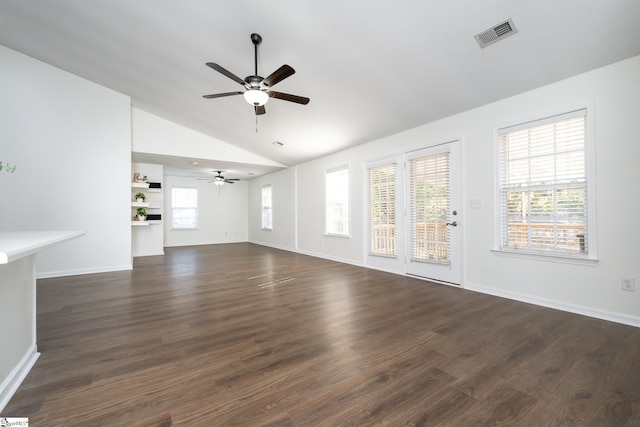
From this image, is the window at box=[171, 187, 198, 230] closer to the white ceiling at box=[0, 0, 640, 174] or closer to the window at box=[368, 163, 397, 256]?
the white ceiling at box=[0, 0, 640, 174]

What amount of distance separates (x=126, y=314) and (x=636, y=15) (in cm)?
549

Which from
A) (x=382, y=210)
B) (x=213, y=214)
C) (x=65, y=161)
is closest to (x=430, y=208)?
(x=382, y=210)

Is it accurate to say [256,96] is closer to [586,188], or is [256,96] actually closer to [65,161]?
[586,188]

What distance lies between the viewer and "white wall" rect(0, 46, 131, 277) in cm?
446

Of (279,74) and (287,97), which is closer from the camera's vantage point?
(279,74)

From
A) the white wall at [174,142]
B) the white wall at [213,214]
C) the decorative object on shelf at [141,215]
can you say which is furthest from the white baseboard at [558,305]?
the white wall at [213,214]

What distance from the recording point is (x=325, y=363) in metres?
1.95

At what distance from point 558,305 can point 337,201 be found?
4.27m

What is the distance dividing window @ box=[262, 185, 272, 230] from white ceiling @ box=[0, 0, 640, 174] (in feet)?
14.5

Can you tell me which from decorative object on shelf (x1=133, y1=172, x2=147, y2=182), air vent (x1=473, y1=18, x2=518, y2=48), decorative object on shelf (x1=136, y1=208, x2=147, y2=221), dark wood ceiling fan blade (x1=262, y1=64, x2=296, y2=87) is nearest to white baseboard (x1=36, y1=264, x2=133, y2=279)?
decorative object on shelf (x1=136, y1=208, x2=147, y2=221)

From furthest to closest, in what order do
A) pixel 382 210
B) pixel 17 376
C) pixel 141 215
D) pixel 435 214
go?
pixel 141 215 < pixel 382 210 < pixel 435 214 < pixel 17 376

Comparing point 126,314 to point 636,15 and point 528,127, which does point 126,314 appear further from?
point 636,15

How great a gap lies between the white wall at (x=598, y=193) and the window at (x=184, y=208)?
25.8ft

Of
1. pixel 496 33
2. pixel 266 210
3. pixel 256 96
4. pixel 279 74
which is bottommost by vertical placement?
pixel 266 210
